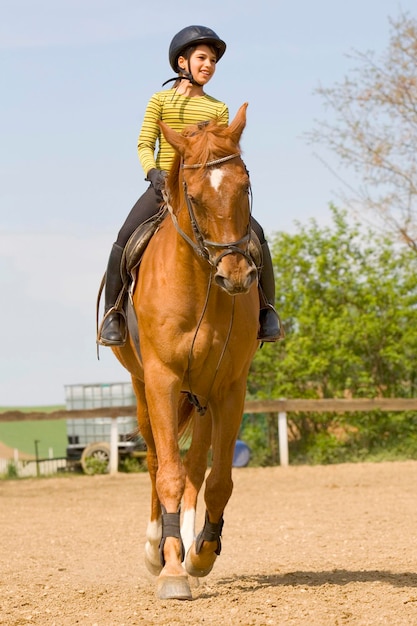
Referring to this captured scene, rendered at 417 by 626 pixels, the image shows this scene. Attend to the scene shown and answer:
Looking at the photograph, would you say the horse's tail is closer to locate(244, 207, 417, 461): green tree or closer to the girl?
the girl

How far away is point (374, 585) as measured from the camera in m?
6.84

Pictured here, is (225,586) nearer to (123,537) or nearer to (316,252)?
(123,537)

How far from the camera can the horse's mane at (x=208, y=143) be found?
6.21 metres

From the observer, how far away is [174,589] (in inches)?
254

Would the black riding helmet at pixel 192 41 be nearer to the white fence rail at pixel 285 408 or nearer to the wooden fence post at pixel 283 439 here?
the white fence rail at pixel 285 408

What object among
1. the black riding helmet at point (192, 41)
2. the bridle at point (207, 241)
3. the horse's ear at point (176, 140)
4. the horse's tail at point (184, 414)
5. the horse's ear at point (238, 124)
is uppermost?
the black riding helmet at point (192, 41)

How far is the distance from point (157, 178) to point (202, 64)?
0.97 m

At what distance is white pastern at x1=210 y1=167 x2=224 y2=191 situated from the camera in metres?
6.06

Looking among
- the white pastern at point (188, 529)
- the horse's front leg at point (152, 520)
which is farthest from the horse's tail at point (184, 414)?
the white pastern at point (188, 529)

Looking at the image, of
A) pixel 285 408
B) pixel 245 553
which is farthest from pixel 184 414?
pixel 285 408

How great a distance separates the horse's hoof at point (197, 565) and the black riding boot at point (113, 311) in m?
1.72

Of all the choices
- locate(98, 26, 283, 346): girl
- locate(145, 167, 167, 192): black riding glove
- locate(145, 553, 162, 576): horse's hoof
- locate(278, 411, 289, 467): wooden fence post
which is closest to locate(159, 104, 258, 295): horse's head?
locate(145, 167, 167, 192): black riding glove

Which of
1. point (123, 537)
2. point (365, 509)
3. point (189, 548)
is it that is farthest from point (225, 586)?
point (365, 509)

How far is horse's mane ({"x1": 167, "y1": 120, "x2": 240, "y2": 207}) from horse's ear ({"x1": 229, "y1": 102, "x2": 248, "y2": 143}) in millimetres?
40
